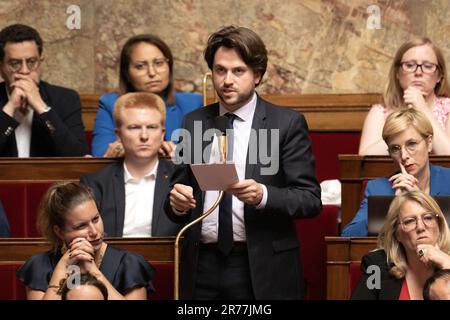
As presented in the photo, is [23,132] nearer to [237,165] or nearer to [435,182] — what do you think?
[237,165]

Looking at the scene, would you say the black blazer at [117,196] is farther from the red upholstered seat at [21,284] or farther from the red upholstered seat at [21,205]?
the red upholstered seat at [21,205]

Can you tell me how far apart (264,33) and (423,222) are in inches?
101

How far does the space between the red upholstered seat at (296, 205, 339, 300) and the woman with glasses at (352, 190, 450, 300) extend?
962 millimetres

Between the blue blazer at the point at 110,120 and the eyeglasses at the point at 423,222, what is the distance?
151cm

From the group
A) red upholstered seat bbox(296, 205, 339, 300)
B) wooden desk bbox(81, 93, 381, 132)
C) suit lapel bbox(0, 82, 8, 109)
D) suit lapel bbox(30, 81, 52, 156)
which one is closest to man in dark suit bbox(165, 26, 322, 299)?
red upholstered seat bbox(296, 205, 339, 300)

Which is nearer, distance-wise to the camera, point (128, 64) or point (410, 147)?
point (410, 147)

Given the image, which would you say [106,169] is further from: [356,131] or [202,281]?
[356,131]

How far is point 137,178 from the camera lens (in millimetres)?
4062

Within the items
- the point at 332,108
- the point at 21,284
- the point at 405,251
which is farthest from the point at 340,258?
the point at 332,108

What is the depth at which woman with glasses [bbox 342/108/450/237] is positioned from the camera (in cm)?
388

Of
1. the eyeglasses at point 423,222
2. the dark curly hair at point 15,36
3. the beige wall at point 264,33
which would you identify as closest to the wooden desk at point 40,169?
the dark curly hair at point 15,36

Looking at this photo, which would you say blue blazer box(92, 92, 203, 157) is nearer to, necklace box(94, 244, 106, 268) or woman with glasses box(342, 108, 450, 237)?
woman with glasses box(342, 108, 450, 237)

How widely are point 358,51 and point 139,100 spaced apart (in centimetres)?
182
